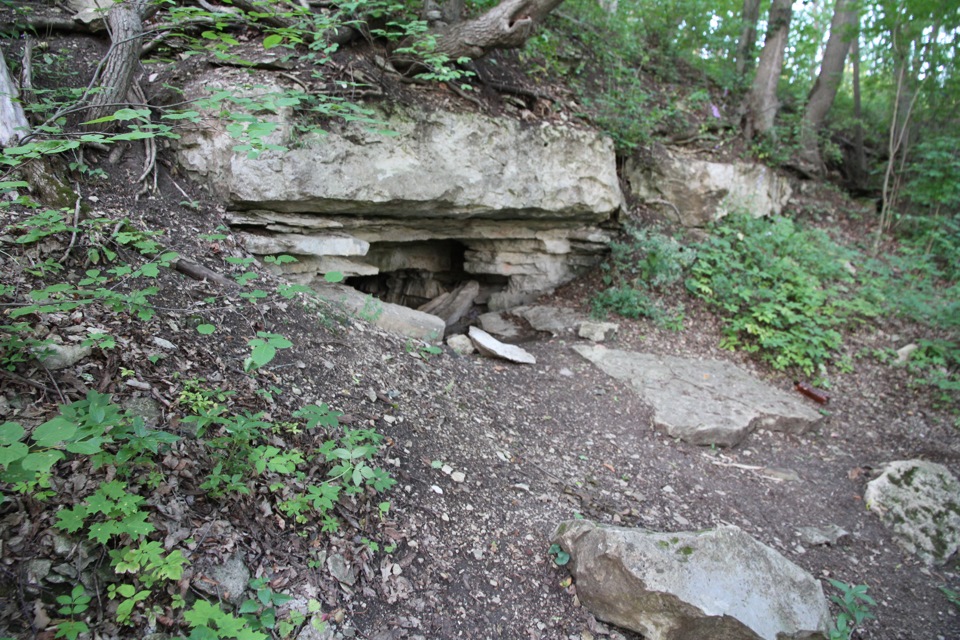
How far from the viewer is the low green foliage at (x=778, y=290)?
6203mm

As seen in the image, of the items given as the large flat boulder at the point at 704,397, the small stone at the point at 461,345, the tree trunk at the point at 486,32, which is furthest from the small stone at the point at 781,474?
the tree trunk at the point at 486,32

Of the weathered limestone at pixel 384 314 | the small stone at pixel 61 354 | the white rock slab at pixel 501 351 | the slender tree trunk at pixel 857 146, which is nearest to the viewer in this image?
the small stone at pixel 61 354

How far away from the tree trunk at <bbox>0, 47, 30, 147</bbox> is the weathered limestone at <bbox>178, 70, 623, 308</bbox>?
3.84 feet

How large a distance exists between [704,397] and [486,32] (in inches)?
176

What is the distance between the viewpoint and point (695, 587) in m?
2.46

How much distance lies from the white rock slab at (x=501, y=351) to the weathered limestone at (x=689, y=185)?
369 cm

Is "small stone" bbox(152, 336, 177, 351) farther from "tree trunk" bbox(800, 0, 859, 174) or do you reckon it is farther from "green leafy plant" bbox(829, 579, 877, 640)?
"tree trunk" bbox(800, 0, 859, 174)

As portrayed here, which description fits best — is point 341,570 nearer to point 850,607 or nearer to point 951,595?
point 850,607

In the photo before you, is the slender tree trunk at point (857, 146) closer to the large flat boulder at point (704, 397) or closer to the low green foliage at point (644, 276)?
the low green foliage at point (644, 276)

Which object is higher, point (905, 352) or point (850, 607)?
point (905, 352)

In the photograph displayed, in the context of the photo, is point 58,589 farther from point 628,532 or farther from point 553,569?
point 628,532

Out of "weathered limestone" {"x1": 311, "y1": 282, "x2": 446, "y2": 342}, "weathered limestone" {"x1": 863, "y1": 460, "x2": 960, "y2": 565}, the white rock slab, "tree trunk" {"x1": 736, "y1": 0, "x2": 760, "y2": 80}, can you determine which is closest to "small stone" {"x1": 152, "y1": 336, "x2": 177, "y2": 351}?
"weathered limestone" {"x1": 311, "y1": 282, "x2": 446, "y2": 342}

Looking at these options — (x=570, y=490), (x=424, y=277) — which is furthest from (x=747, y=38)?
(x=570, y=490)

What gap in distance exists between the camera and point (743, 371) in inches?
234
